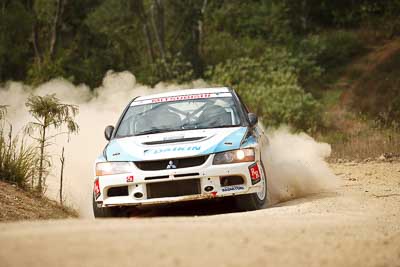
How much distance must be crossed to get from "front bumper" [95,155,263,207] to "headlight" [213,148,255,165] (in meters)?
0.06

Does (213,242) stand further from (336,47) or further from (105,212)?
(336,47)

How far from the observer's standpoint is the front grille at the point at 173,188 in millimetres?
10531

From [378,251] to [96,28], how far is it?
30.6 meters

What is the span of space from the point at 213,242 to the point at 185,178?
3.48 metres

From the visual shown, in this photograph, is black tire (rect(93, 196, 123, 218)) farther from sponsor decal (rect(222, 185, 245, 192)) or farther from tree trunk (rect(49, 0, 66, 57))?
tree trunk (rect(49, 0, 66, 57))

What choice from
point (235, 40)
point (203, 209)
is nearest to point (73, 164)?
Answer: point (203, 209)

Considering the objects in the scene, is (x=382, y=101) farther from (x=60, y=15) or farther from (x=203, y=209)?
(x=203, y=209)

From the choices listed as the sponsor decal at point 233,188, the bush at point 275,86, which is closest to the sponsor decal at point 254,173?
the sponsor decal at point 233,188

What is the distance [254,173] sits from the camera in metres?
10.8

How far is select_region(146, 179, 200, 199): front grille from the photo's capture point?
1053 cm

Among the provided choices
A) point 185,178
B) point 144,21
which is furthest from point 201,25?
point 185,178

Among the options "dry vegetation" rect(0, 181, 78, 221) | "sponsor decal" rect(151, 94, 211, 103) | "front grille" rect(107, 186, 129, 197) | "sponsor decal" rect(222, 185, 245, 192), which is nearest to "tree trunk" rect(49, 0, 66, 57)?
"dry vegetation" rect(0, 181, 78, 221)

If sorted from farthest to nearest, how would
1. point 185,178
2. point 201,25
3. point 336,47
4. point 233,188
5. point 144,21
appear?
point 336,47, point 201,25, point 144,21, point 233,188, point 185,178

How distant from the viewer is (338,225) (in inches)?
337
